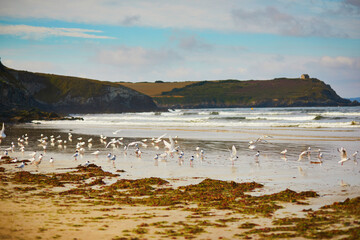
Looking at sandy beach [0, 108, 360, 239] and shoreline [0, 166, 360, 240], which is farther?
sandy beach [0, 108, 360, 239]

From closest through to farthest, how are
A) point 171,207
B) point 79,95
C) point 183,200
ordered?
point 171,207
point 183,200
point 79,95

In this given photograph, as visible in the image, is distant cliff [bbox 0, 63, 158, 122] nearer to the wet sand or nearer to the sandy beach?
the wet sand

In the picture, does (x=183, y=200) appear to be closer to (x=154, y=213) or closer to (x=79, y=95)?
(x=154, y=213)

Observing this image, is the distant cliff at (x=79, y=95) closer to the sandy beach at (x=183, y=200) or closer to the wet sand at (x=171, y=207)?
the wet sand at (x=171, y=207)

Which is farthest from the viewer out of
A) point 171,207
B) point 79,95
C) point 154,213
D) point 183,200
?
point 79,95

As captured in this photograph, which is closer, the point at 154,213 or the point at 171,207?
the point at 154,213

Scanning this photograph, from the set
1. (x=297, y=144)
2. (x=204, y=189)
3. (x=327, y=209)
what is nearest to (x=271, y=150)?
(x=297, y=144)

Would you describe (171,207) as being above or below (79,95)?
below

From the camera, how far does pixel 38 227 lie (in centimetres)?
793

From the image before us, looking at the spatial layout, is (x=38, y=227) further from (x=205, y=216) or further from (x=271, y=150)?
(x=271, y=150)

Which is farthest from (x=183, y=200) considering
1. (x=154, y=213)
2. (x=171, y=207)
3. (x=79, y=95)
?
(x=79, y=95)

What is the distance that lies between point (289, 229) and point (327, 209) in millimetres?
1976

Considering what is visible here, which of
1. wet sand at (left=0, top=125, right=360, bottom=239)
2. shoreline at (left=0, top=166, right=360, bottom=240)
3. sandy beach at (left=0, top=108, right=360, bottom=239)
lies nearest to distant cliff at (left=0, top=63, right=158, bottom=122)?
wet sand at (left=0, top=125, right=360, bottom=239)

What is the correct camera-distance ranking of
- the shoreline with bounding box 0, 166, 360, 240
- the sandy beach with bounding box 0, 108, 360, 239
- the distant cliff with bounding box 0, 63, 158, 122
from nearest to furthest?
the shoreline with bounding box 0, 166, 360, 240
the sandy beach with bounding box 0, 108, 360, 239
the distant cliff with bounding box 0, 63, 158, 122
